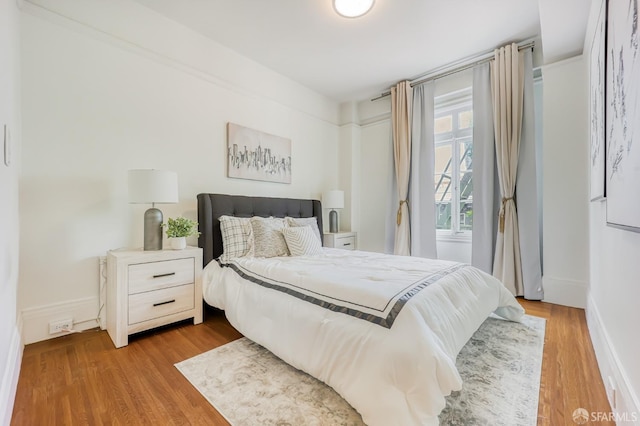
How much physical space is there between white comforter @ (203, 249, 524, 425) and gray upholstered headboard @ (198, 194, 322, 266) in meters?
0.56

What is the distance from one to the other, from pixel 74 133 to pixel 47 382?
1.78 meters

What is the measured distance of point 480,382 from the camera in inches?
61.0

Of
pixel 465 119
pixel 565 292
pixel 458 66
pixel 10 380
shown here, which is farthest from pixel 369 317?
pixel 458 66

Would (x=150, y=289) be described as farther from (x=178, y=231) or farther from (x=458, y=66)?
(x=458, y=66)

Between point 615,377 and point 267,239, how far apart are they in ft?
7.97

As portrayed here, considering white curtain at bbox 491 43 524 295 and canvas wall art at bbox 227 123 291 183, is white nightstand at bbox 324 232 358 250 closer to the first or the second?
canvas wall art at bbox 227 123 291 183

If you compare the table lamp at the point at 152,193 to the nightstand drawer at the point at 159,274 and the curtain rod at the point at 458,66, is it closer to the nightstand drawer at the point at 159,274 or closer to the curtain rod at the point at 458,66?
the nightstand drawer at the point at 159,274

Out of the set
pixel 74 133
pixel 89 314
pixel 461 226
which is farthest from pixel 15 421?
pixel 461 226

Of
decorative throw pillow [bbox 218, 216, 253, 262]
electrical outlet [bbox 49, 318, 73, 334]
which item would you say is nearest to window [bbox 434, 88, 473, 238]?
decorative throw pillow [bbox 218, 216, 253, 262]

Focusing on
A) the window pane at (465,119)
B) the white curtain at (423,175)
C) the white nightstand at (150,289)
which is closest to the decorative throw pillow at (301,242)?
the white nightstand at (150,289)

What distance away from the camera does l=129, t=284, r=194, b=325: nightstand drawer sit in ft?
6.70

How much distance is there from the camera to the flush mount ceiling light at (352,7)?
235 centimetres

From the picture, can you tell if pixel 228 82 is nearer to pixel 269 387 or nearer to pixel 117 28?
pixel 117 28

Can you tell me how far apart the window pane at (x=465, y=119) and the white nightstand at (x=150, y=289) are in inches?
142
